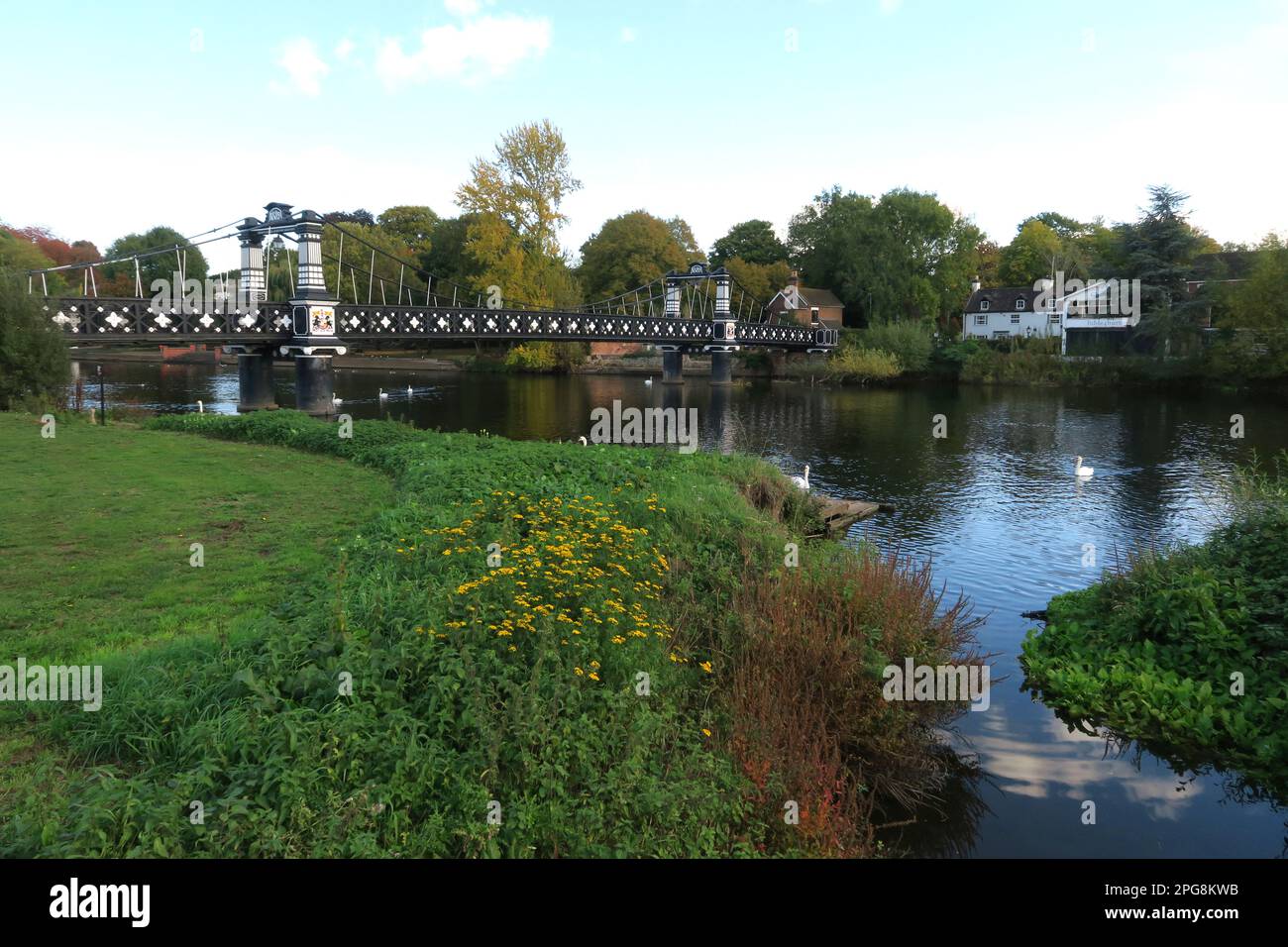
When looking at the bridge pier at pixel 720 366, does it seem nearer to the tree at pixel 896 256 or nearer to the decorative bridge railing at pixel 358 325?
the decorative bridge railing at pixel 358 325

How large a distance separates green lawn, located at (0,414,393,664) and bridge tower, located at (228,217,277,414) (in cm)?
1536

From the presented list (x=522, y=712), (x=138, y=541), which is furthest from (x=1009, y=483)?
(x=138, y=541)

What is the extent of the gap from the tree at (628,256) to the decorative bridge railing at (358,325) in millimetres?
18160

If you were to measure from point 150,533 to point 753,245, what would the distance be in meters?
92.6

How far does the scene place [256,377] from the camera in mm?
35969

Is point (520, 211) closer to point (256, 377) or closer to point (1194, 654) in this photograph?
point (256, 377)

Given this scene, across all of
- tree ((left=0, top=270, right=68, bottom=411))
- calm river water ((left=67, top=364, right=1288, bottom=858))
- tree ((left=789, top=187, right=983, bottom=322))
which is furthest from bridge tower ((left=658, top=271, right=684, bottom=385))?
tree ((left=0, top=270, right=68, bottom=411))

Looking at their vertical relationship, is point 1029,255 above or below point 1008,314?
above

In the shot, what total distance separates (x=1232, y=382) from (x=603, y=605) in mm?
60921

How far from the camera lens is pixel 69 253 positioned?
91188 millimetres

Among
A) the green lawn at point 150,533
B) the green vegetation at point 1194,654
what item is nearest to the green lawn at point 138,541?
the green lawn at point 150,533

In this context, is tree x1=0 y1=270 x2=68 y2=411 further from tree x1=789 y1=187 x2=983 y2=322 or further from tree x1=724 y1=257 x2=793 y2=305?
tree x1=724 y1=257 x2=793 y2=305
